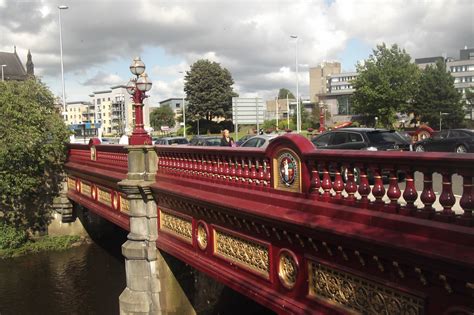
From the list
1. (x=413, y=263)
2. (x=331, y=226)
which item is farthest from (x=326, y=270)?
(x=413, y=263)

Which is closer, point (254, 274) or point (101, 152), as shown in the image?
point (254, 274)

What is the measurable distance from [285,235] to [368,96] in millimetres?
50401

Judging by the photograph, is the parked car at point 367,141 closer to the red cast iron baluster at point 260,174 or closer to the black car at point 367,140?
the black car at point 367,140

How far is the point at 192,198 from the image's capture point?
7.06 m

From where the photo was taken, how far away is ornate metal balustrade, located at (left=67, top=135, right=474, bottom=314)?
134 inches

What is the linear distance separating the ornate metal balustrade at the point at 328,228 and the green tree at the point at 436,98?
54.6 meters

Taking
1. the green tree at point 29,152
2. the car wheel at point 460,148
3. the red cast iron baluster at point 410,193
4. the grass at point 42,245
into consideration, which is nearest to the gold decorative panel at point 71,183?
the green tree at point 29,152

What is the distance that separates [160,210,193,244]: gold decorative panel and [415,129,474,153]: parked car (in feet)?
41.3

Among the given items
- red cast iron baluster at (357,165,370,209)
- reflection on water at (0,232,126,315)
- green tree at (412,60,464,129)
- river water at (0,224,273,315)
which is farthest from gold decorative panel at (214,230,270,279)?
green tree at (412,60,464,129)

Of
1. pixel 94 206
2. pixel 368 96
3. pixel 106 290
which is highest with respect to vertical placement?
pixel 368 96

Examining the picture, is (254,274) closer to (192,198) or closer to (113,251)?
(192,198)

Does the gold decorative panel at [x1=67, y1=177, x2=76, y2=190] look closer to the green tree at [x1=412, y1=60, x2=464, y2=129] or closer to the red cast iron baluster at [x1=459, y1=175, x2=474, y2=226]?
the red cast iron baluster at [x1=459, y1=175, x2=474, y2=226]

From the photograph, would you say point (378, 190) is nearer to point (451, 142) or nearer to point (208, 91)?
point (451, 142)

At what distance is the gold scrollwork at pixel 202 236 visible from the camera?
7184mm
